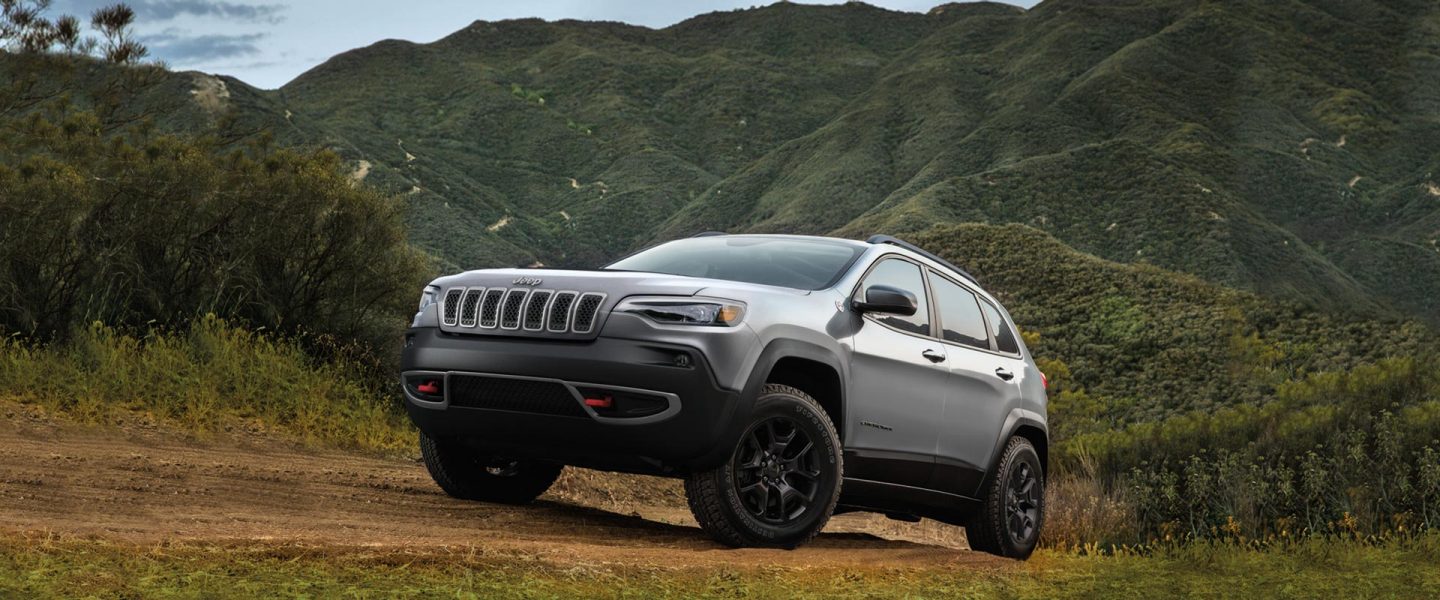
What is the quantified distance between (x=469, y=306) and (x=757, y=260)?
1628 millimetres

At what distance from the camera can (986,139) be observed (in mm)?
105250

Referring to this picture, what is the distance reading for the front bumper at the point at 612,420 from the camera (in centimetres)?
609

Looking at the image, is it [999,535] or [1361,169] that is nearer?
[999,535]

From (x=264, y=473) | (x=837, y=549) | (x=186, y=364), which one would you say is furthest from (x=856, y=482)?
(x=186, y=364)

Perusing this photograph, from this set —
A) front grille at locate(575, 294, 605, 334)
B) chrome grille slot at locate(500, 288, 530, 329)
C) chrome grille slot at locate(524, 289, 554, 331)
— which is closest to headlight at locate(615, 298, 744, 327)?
front grille at locate(575, 294, 605, 334)

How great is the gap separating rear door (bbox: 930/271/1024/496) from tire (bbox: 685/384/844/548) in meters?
1.31

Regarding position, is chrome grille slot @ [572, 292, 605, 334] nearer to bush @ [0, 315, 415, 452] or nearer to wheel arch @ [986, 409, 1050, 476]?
wheel arch @ [986, 409, 1050, 476]

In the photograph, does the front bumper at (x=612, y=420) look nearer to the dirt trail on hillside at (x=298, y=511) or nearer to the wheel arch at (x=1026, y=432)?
the dirt trail on hillside at (x=298, y=511)

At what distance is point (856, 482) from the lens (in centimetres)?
710

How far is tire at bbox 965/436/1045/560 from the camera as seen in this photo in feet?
27.2

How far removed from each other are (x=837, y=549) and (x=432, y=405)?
7.58ft

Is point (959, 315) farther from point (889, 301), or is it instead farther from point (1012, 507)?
point (889, 301)

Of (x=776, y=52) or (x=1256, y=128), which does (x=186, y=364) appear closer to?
(x=1256, y=128)

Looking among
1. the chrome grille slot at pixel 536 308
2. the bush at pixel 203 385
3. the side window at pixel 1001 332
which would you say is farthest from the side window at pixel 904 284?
the bush at pixel 203 385
